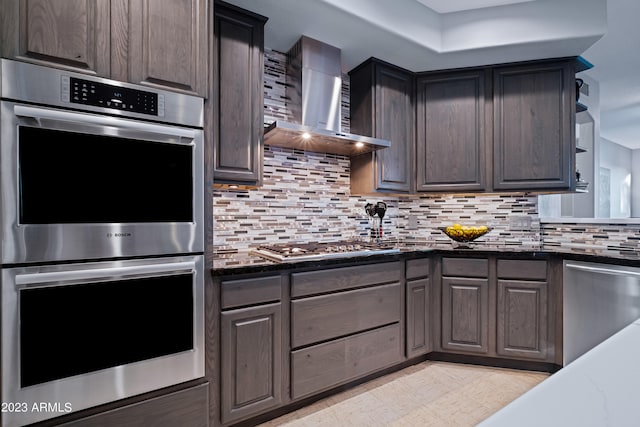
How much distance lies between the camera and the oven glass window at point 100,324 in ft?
3.90

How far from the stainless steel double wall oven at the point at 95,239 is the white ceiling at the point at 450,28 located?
3.50 feet

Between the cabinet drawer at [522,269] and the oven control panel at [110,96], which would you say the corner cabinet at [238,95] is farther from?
the cabinet drawer at [522,269]

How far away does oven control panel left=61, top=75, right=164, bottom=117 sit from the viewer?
4.09ft

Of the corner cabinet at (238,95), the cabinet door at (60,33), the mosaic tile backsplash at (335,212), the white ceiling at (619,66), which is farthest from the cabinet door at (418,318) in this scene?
the white ceiling at (619,66)

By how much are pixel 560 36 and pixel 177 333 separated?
3077 millimetres

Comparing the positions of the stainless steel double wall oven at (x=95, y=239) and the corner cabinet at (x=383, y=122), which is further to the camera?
the corner cabinet at (x=383, y=122)


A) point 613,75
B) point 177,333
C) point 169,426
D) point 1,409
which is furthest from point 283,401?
point 613,75

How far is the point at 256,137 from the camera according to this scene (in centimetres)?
199

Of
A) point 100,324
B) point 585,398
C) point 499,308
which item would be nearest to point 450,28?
point 499,308

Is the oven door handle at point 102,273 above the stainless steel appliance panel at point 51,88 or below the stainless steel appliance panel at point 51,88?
below

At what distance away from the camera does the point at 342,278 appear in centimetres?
197

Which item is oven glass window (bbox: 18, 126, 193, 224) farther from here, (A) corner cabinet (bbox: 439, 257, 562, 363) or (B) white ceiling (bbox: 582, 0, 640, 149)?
(B) white ceiling (bbox: 582, 0, 640, 149)

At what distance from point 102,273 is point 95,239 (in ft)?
0.46

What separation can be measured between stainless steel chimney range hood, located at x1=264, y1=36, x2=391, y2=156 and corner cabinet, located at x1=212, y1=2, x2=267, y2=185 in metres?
0.27
